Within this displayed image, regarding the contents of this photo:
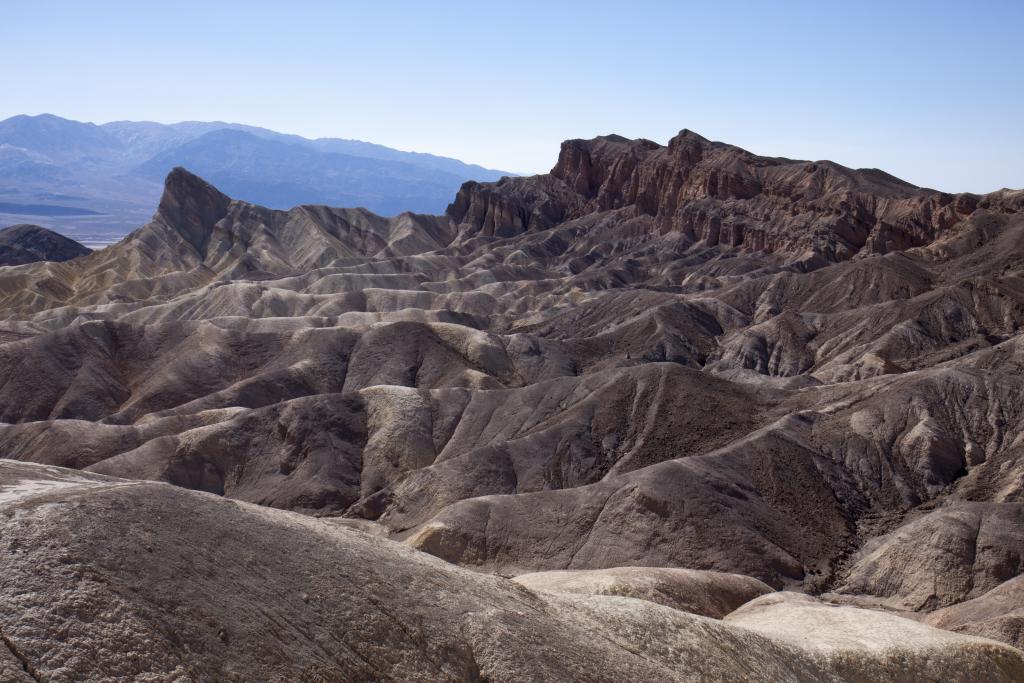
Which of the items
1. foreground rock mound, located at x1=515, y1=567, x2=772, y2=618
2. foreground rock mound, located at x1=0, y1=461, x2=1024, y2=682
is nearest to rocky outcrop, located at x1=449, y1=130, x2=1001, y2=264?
foreground rock mound, located at x1=515, y1=567, x2=772, y2=618

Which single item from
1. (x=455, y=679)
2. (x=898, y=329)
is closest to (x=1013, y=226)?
(x=898, y=329)

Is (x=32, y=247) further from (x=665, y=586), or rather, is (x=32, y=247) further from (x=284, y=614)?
(x=284, y=614)

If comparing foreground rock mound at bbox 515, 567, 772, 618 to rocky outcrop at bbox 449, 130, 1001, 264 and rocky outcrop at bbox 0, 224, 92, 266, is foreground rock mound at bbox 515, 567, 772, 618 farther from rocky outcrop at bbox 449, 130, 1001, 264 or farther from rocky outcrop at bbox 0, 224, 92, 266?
rocky outcrop at bbox 0, 224, 92, 266

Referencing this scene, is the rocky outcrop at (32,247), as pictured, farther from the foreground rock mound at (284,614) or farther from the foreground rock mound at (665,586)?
the foreground rock mound at (284,614)

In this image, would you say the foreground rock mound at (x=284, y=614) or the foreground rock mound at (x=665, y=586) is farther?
the foreground rock mound at (x=665, y=586)

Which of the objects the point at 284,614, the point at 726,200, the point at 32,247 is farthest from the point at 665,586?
the point at 32,247

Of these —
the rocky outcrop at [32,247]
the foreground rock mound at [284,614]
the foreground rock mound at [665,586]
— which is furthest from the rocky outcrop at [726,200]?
the foreground rock mound at [284,614]

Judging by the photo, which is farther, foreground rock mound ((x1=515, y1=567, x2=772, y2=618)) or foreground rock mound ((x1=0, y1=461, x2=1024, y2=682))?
foreground rock mound ((x1=515, y1=567, x2=772, y2=618))

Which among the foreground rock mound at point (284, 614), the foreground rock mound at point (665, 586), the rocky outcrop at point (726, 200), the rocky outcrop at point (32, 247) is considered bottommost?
the rocky outcrop at point (32, 247)
